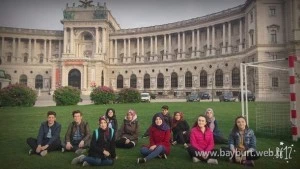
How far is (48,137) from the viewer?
904 centimetres

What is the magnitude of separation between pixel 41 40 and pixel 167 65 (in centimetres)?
3034

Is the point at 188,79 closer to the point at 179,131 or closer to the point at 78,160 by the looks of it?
the point at 179,131

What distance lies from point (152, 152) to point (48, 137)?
3.39m

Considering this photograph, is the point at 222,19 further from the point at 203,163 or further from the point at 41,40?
the point at 203,163

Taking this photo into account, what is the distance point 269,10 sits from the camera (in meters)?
42.1

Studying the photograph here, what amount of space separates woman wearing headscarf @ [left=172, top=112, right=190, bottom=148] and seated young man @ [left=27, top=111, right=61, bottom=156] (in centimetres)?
402

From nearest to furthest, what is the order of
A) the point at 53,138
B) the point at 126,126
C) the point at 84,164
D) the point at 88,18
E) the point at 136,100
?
the point at 84,164, the point at 53,138, the point at 126,126, the point at 136,100, the point at 88,18

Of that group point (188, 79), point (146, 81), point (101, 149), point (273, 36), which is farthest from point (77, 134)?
point (146, 81)

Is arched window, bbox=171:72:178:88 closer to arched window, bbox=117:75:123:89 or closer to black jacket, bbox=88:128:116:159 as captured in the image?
arched window, bbox=117:75:123:89

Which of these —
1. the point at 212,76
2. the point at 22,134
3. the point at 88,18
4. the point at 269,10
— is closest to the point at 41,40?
the point at 88,18

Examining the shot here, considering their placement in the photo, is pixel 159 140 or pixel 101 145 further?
pixel 159 140

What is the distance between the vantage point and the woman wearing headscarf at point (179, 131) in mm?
10438

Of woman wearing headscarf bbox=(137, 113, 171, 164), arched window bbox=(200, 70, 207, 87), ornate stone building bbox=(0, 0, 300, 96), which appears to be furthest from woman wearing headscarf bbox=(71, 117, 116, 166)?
arched window bbox=(200, 70, 207, 87)

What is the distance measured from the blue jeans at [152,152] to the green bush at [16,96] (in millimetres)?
18922
